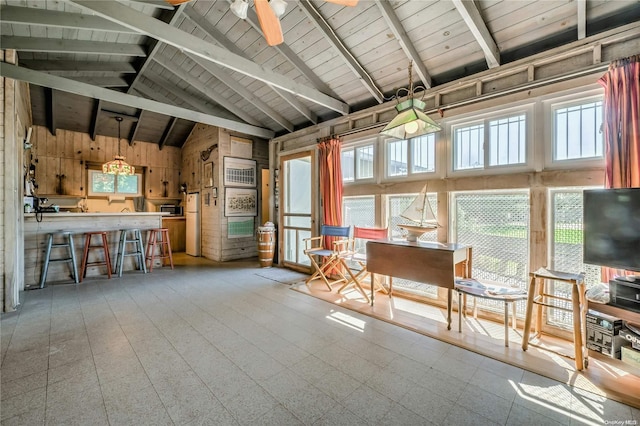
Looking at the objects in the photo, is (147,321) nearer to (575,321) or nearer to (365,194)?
(365,194)

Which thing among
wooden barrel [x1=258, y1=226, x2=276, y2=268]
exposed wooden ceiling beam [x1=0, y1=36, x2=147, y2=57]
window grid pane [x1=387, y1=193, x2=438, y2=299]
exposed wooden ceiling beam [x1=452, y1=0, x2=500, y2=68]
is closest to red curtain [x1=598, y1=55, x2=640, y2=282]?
exposed wooden ceiling beam [x1=452, y1=0, x2=500, y2=68]

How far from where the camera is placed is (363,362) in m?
2.06

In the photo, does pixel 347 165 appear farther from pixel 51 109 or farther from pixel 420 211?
pixel 51 109

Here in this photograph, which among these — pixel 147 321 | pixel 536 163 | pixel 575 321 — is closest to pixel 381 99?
pixel 536 163

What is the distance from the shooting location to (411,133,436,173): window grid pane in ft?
11.0

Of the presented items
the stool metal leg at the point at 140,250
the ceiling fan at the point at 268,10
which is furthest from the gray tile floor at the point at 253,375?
the ceiling fan at the point at 268,10

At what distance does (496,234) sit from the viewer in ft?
9.45

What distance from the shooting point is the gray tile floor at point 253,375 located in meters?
1.54

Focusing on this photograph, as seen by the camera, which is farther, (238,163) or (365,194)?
(238,163)

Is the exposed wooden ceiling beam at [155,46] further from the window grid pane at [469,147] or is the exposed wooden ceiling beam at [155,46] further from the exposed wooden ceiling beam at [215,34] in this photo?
the window grid pane at [469,147]

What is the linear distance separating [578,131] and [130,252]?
644cm

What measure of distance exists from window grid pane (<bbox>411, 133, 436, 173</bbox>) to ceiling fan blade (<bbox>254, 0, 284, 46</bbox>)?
83.2 inches

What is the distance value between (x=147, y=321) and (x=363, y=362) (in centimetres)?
218

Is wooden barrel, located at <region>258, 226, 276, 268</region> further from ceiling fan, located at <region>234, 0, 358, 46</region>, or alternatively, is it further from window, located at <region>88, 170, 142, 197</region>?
window, located at <region>88, 170, 142, 197</region>
